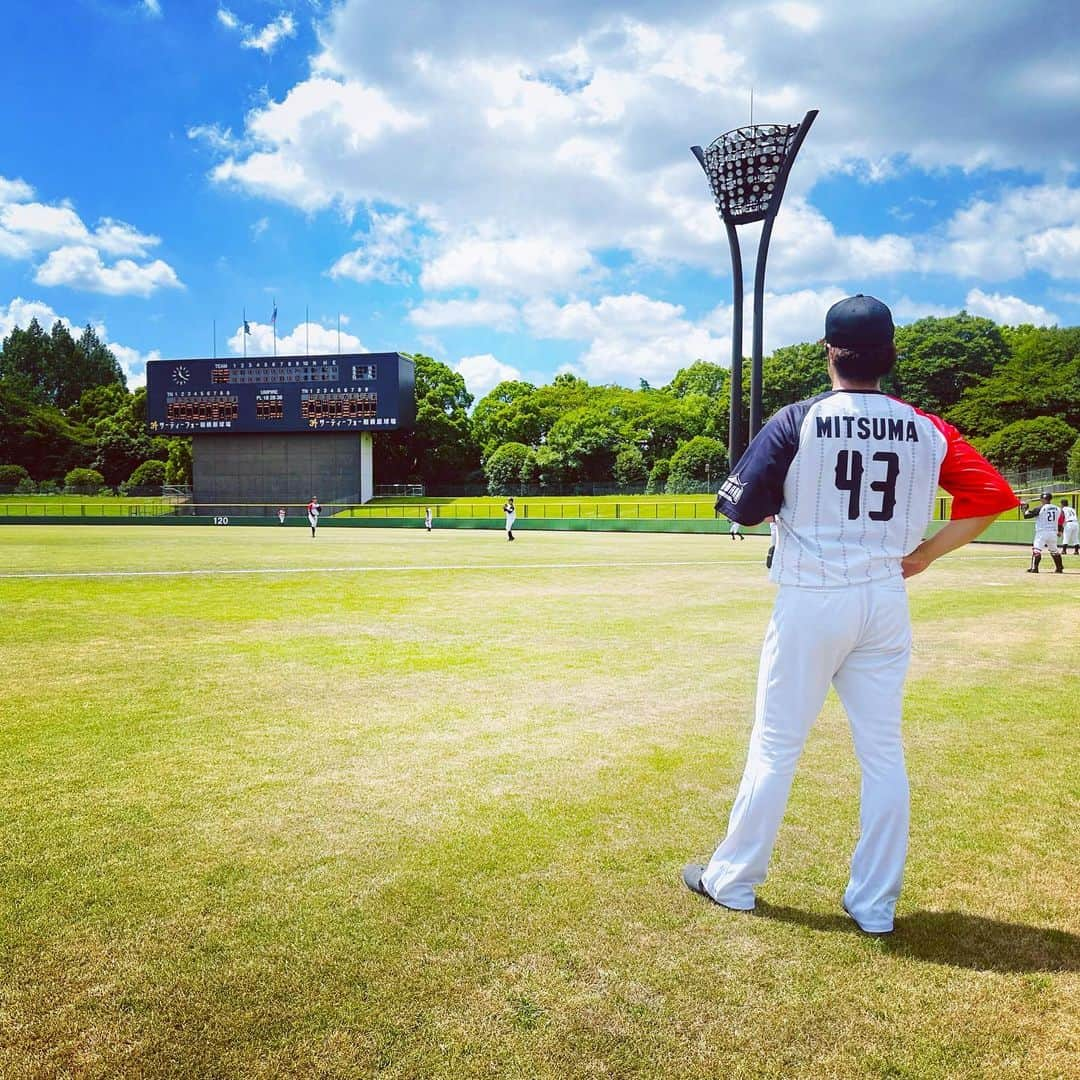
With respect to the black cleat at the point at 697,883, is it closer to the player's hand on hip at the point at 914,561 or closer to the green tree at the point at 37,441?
the player's hand on hip at the point at 914,561

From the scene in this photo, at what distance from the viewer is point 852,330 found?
308cm

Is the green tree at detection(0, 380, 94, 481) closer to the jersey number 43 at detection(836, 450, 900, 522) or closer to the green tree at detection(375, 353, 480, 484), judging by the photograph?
the green tree at detection(375, 353, 480, 484)

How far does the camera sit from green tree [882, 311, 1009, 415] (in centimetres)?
7575

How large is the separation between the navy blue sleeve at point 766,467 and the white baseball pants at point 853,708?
0.33 meters

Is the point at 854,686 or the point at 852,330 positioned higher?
the point at 852,330

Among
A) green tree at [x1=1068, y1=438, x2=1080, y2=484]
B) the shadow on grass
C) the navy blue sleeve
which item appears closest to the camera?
the shadow on grass

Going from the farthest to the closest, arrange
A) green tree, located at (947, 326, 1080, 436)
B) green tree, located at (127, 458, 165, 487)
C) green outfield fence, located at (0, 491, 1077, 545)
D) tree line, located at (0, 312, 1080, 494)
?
green tree, located at (127, 458, 165, 487), tree line, located at (0, 312, 1080, 494), green tree, located at (947, 326, 1080, 436), green outfield fence, located at (0, 491, 1077, 545)

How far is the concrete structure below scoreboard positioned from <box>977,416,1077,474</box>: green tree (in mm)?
45551

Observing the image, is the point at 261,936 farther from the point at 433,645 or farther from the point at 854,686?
the point at 433,645

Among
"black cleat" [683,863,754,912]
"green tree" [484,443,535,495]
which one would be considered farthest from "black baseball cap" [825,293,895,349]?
"green tree" [484,443,535,495]

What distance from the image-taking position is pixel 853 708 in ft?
10.3

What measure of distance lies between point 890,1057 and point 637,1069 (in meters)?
0.75

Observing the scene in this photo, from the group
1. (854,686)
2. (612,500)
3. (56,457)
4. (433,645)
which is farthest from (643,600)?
(56,457)

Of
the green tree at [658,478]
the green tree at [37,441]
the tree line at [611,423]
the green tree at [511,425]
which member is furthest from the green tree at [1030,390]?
the green tree at [37,441]
